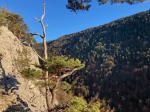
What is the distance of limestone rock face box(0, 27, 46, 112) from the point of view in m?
35.7

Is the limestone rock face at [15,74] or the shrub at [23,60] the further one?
the shrub at [23,60]

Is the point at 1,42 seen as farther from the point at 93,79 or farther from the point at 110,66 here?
the point at 110,66

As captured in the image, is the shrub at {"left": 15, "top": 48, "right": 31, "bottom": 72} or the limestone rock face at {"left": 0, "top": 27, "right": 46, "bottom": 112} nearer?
the limestone rock face at {"left": 0, "top": 27, "right": 46, "bottom": 112}

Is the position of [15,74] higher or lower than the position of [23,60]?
lower

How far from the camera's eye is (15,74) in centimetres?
3853

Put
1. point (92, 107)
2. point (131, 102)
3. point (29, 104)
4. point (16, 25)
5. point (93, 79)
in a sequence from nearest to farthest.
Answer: point (92, 107), point (29, 104), point (16, 25), point (131, 102), point (93, 79)

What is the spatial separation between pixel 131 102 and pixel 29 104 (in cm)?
13332

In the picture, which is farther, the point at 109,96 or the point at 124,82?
the point at 124,82

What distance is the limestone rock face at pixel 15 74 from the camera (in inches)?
1404

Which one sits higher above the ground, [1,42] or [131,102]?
[1,42]

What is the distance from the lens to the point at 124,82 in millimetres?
188375

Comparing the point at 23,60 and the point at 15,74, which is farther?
the point at 23,60

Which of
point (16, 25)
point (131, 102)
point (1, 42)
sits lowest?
point (131, 102)

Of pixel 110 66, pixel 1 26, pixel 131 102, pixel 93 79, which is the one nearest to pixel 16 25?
pixel 1 26
